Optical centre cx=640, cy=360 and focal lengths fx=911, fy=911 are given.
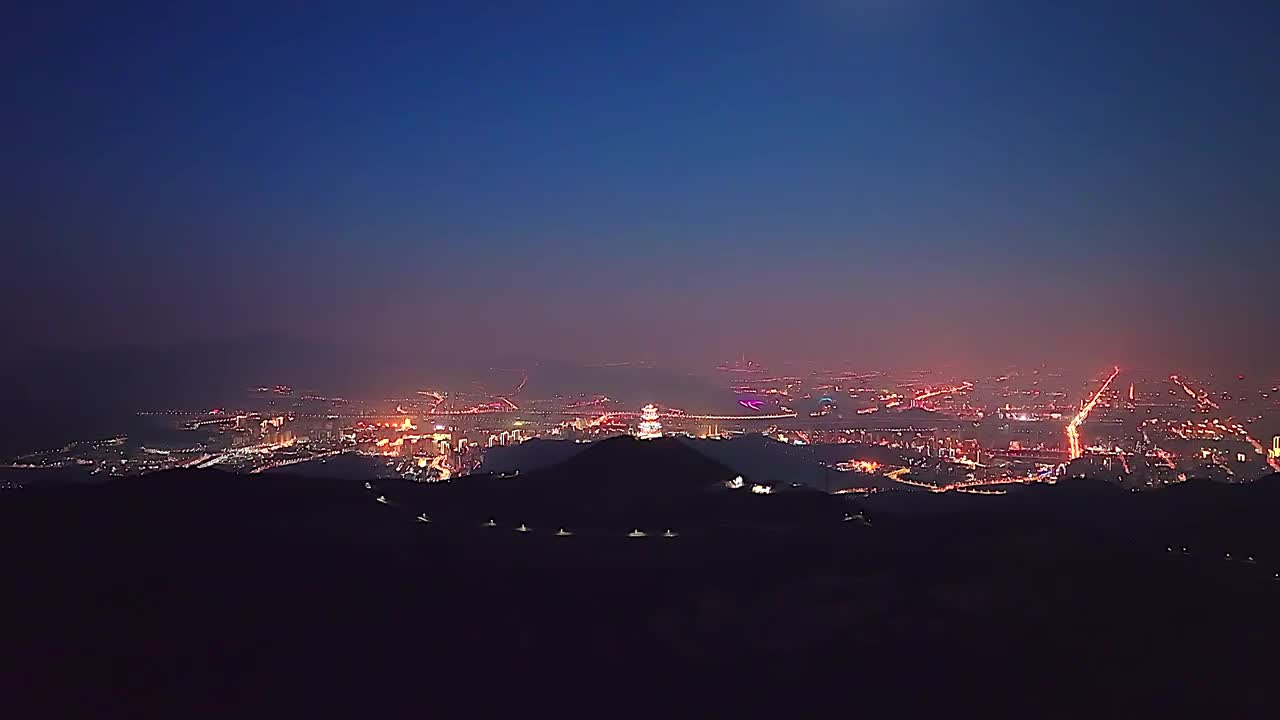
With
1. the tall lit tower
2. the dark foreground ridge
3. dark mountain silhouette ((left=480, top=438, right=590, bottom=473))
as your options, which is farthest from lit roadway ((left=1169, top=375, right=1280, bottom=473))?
dark mountain silhouette ((left=480, top=438, right=590, bottom=473))

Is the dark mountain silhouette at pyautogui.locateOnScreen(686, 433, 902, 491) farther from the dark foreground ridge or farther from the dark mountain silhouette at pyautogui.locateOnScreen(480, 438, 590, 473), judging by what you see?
the dark foreground ridge

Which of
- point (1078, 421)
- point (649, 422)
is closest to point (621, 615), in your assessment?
point (649, 422)

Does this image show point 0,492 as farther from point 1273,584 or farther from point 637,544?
point 1273,584

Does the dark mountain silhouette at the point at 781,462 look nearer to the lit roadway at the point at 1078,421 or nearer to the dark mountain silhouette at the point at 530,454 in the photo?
the dark mountain silhouette at the point at 530,454

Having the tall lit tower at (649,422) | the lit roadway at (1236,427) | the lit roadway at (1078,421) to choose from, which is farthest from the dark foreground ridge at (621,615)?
the tall lit tower at (649,422)

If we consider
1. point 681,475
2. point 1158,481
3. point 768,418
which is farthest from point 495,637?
point 768,418
